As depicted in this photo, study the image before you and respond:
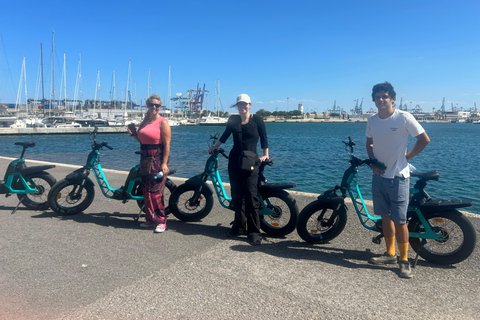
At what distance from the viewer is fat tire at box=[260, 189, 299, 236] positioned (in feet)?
14.8

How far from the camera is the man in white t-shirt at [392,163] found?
3.49 meters

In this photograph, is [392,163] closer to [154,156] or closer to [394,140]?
[394,140]

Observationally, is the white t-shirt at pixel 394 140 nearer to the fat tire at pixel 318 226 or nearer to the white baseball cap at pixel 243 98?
the fat tire at pixel 318 226

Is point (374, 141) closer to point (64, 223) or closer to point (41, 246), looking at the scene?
point (41, 246)

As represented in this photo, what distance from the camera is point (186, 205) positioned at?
16.9 ft

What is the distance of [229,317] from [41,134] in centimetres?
5688

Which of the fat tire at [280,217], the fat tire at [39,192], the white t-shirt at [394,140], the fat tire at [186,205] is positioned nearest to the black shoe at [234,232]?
the fat tire at [280,217]

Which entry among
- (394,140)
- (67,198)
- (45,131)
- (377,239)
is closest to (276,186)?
(377,239)

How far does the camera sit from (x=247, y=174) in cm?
440

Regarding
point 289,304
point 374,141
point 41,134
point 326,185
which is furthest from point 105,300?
point 41,134

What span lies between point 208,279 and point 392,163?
6.97 feet

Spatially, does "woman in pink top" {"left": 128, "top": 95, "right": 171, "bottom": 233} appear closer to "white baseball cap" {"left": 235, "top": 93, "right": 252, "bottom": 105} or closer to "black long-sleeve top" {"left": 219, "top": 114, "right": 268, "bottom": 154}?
"black long-sleeve top" {"left": 219, "top": 114, "right": 268, "bottom": 154}

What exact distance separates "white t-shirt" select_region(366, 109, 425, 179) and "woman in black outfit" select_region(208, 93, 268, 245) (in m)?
1.36

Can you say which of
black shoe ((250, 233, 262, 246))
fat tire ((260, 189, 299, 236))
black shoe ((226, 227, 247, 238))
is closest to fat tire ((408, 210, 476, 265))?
fat tire ((260, 189, 299, 236))
